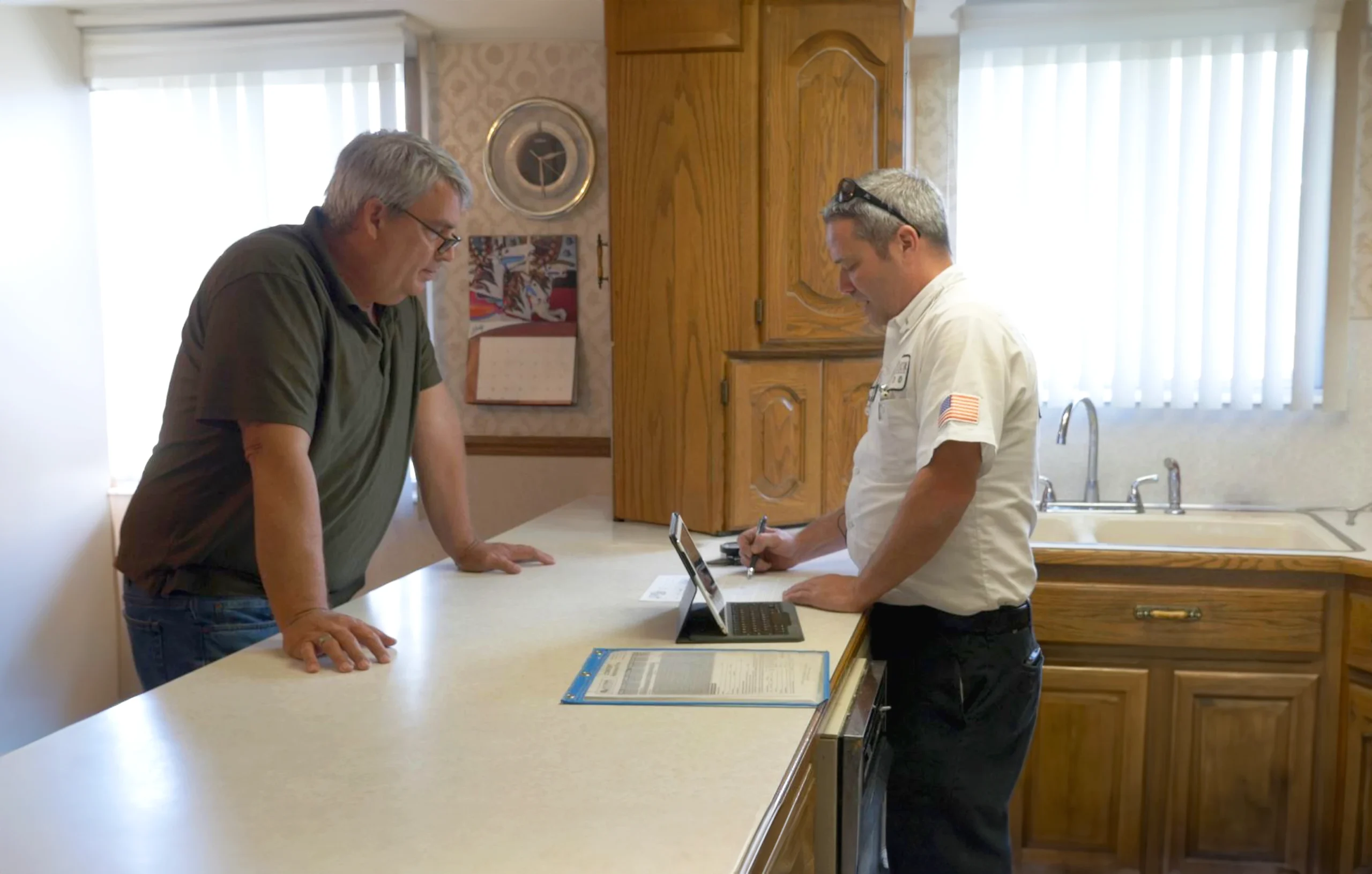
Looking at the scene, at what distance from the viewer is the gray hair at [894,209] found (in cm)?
184

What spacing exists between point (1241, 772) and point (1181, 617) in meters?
0.37

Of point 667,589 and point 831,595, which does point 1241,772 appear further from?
point 667,589

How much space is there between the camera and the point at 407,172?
177 centimetres

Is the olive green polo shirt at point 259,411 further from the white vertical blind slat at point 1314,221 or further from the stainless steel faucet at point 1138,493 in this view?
the white vertical blind slat at point 1314,221

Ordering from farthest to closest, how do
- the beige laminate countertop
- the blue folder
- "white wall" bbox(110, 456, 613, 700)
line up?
"white wall" bbox(110, 456, 613, 700) → the blue folder → the beige laminate countertop

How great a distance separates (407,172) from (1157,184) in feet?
6.60

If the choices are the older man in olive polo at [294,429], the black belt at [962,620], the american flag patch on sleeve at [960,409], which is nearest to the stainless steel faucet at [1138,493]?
the black belt at [962,620]

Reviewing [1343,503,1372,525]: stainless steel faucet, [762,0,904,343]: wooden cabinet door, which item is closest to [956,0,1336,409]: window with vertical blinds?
[1343,503,1372,525]: stainless steel faucet

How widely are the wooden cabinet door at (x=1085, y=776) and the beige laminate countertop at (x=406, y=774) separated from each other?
1.11 m

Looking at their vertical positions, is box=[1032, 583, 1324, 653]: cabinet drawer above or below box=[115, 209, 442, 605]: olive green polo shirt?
below

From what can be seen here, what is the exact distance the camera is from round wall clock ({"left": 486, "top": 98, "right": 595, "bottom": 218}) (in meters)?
3.12

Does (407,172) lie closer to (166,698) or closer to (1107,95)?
(166,698)

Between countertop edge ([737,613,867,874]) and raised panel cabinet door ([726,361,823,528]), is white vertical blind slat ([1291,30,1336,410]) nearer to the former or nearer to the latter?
raised panel cabinet door ([726,361,823,528])

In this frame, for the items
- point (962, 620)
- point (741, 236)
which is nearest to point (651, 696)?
point (962, 620)
